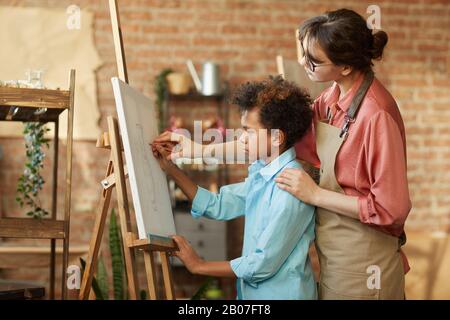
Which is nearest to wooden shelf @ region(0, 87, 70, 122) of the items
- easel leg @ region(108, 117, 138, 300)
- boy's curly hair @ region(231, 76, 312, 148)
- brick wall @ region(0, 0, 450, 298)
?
easel leg @ region(108, 117, 138, 300)

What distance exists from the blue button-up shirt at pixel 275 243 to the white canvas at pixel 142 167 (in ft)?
1.02

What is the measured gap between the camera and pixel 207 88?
208 inches

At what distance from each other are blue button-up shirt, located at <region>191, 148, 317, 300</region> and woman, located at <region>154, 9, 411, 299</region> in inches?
2.1

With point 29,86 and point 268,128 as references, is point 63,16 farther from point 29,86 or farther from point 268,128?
point 268,128

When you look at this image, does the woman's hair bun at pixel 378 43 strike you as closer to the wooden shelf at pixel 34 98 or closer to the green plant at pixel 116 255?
the wooden shelf at pixel 34 98

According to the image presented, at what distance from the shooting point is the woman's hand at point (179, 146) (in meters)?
2.51

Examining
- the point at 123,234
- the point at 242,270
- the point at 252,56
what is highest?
the point at 252,56

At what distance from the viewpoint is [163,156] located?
2.64 meters

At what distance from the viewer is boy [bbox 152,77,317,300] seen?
2.29 m

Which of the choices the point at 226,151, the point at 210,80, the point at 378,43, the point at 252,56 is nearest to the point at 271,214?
the point at 226,151

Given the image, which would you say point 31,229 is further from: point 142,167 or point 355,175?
point 355,175

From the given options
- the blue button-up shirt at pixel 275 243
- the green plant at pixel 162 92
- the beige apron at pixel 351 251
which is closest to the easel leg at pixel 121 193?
the blue button-up shirt at pixel 275 243

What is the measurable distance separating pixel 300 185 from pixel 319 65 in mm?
392
